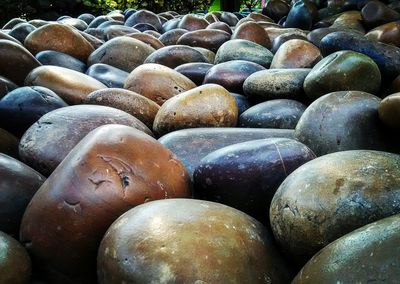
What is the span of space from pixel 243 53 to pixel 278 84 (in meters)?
1.18

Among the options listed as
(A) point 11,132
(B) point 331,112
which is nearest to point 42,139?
(A) point 11,132

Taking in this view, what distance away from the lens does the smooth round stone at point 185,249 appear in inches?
54.5

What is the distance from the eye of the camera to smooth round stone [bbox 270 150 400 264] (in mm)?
1482

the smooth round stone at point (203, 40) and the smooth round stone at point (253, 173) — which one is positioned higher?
the smooth round stone at point (253, 173)

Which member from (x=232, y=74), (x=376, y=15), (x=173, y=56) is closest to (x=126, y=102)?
(x=232, y=74)

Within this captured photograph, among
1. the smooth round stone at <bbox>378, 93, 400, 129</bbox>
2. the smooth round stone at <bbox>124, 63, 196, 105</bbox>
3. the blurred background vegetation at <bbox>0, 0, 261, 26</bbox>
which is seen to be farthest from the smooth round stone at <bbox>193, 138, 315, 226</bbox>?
the blurred background vegetation at <bbox>0, 0, 261, 26</bbox>

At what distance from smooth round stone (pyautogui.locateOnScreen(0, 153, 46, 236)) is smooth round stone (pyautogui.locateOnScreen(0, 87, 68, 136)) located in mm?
739

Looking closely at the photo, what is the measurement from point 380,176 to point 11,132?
2.01m

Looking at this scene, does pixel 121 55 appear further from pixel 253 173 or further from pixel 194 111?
pixel 253 173

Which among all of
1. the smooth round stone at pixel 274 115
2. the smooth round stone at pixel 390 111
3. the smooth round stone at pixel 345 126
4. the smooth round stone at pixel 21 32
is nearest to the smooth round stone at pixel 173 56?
the smooth round stone at pixel 274 115

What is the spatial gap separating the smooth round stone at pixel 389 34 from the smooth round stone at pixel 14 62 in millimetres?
3020

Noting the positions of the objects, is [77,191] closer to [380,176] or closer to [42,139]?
[42,139]

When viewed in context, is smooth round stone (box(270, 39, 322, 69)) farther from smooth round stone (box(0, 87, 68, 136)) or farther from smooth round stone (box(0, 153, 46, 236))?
smooth round stone (box(0, 153, 46, 236))

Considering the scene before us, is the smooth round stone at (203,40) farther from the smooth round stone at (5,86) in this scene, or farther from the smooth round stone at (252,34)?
the smooth round stone at (5,86)
